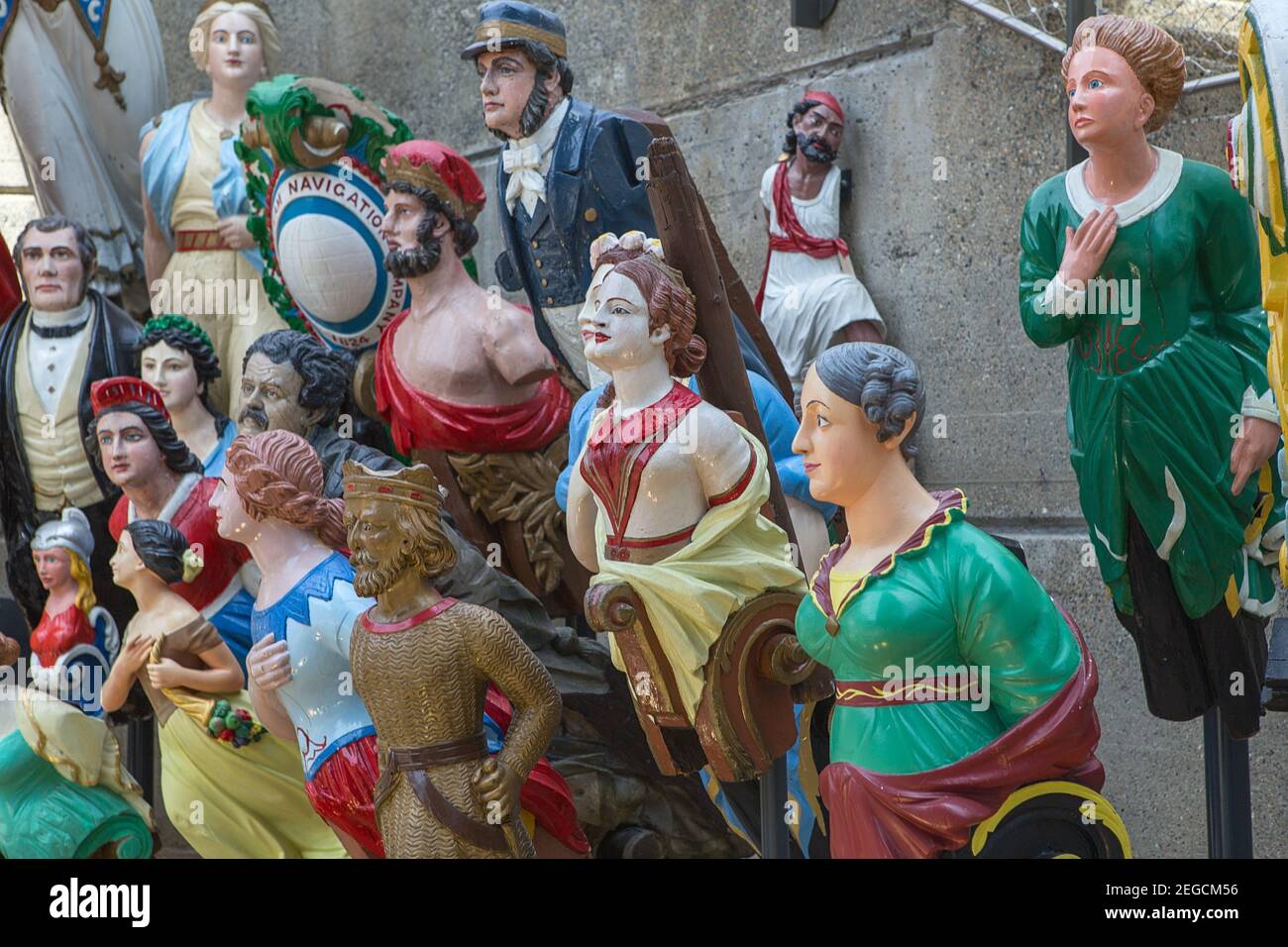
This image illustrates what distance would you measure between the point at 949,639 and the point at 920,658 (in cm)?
5

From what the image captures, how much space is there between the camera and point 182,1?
8156mm

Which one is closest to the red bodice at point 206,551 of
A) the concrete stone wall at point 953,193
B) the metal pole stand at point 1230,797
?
the concrete stone wall at point 953,193

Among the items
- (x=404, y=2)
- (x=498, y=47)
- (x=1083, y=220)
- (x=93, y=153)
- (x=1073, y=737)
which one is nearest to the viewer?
(x=1073, y=737)

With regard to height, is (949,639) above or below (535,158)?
below

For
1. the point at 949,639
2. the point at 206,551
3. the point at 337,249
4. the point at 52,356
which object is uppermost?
the point at 337,249

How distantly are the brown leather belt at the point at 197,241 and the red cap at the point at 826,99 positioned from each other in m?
1.95

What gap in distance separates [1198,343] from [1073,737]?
79 centimetres

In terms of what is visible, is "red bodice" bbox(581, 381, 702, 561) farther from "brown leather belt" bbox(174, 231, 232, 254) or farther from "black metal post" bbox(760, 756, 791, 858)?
"brown leather belt" bbox(174, 231, 232, 254)

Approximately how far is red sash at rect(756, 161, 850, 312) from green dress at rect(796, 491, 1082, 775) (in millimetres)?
2404

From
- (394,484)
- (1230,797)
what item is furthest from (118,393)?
(1230,797)

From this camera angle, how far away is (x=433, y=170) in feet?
14.8

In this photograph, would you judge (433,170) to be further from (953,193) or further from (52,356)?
(52,356)

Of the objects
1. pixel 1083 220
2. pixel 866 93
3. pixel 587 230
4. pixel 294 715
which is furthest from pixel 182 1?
pixel 1083 220

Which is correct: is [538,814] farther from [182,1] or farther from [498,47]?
[182,1]
